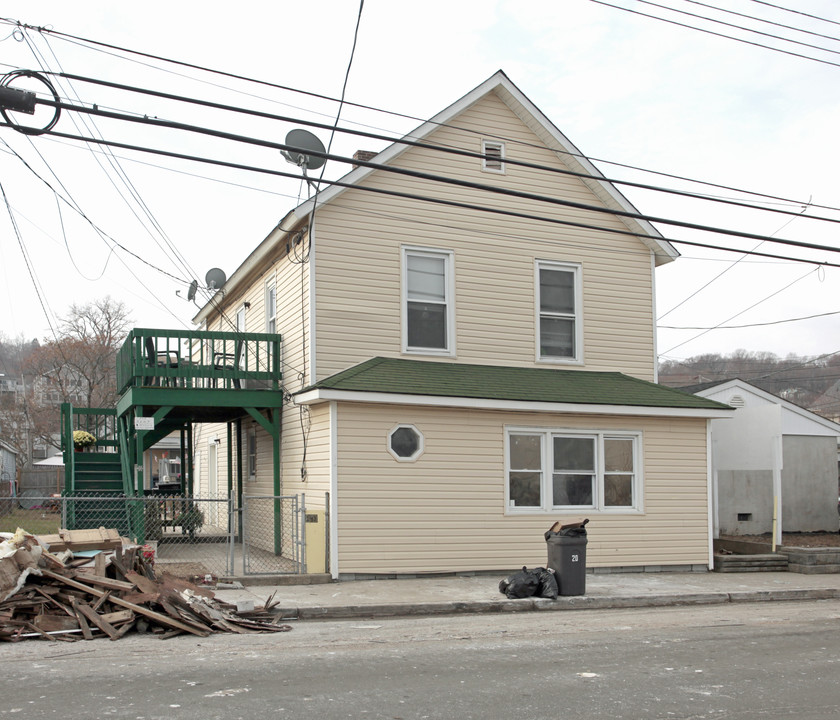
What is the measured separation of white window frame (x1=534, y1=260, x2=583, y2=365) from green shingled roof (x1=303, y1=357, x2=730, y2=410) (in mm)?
259

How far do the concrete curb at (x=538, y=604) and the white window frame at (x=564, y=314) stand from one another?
5.34 m

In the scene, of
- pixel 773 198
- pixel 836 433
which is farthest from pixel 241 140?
pixel 836 433

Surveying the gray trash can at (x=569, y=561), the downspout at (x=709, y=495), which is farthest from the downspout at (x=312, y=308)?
the downspout at (x=709, y=495)

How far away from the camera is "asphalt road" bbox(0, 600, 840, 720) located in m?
6.36

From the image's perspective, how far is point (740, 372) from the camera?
4659cm

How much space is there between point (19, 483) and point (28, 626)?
124 ft

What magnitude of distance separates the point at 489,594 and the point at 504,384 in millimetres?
4059

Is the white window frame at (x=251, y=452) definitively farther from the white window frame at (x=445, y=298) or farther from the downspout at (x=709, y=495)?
the downspout at (x=709, y=495)

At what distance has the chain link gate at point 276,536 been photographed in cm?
1384

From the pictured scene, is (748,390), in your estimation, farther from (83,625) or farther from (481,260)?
(83,625)

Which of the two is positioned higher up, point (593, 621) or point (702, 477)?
point (702, 477)

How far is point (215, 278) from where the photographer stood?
22.2m

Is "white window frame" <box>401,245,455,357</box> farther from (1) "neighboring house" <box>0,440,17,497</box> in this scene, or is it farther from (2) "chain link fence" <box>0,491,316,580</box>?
(1) "neighboring house" <box>0,440,17,497</box>

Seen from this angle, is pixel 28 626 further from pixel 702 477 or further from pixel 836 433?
pixel 836 433
